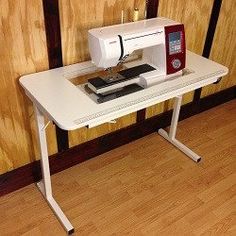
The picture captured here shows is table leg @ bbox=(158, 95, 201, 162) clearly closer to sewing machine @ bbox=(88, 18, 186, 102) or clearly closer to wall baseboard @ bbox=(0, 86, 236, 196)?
wall baseboard @ bbox=(0, 86, 236, 196)

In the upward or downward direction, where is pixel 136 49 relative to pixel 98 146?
upward

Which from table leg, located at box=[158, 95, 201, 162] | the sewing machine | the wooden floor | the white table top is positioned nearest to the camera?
the white table top

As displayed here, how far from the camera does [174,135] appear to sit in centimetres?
239

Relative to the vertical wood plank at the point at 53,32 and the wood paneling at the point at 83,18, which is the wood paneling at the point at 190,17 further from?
the vertical wood plank at the point at 53,32

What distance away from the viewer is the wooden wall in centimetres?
149

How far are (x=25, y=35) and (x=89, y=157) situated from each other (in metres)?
0.99

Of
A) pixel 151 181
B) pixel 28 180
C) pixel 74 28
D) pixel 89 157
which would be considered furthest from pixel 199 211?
pixel 74 28

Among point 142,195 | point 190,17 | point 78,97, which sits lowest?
point 142,195

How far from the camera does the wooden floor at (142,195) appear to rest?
176 centimetres

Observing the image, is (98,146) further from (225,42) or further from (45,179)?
(225,42)

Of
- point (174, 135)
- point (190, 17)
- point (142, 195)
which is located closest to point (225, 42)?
point (190, 17)

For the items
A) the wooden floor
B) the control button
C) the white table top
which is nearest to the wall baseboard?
the wooden floor

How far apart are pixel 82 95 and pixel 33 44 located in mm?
409

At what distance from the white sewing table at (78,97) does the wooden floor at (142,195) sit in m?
0.13
